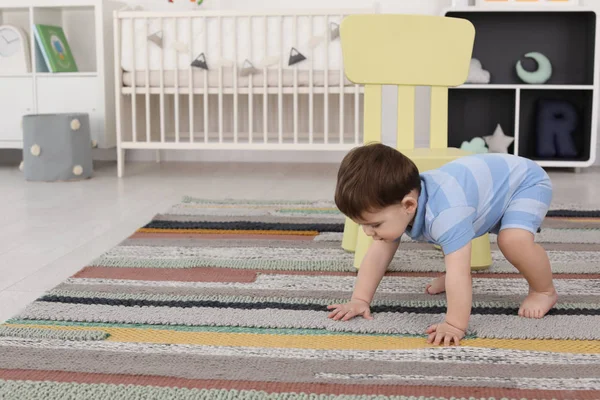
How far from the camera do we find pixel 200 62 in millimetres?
2932

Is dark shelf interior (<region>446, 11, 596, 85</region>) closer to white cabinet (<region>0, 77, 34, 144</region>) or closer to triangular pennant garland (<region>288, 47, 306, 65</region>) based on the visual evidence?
triangular pennant garland (<region>288, 47, 306, 65</region>)

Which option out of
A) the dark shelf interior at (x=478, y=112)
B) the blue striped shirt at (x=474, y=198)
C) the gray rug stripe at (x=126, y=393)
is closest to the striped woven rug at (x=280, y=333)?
the gray rug stripe at (x=126, y=393)

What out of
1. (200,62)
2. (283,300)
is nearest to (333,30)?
(200,62)

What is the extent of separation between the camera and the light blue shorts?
1.18 meters

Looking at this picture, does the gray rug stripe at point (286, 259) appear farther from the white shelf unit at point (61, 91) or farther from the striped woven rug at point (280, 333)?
the white shelf unit at point (61, 91)

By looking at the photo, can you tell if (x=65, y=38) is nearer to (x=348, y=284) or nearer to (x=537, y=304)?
(x=348, y=284)

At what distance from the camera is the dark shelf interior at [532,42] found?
320 cm

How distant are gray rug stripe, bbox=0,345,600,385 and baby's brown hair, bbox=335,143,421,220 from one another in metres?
0.21

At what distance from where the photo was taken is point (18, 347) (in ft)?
3.46

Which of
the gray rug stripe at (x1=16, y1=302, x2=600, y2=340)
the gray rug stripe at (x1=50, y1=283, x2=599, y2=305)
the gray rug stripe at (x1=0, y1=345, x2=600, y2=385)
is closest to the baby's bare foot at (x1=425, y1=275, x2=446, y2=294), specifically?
the gray rug stripe at (x1=50, y1=283, x2=599, y2=305)

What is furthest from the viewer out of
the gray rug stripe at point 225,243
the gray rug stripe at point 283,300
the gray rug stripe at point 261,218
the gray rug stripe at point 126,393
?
the gray rug stripe at point 261,218

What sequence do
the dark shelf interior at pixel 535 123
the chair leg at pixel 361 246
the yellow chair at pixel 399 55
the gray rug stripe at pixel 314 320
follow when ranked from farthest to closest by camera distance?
the dark shelf interior at pixel 535 123 < the yellow chair at pixel 399 55 < the chair leg at pixel 361 246 < the gray rug stripe at pixel 314 320

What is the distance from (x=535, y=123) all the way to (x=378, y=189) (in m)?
2.37

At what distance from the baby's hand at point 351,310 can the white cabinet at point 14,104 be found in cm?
232
